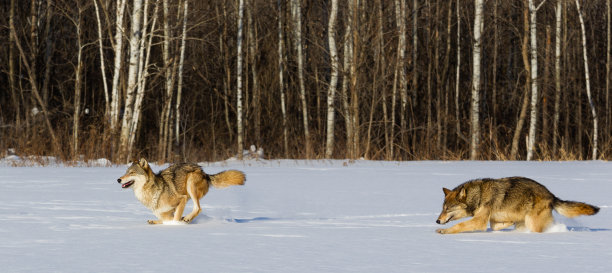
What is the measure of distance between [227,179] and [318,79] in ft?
53.4

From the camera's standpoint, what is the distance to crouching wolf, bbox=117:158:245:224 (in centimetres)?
818

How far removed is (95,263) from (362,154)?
1747 cm

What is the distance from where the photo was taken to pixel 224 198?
1136 cm

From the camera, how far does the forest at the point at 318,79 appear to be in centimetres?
2327

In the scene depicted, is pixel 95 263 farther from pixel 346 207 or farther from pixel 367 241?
pixel 346 207

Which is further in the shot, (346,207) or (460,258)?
(346,207)

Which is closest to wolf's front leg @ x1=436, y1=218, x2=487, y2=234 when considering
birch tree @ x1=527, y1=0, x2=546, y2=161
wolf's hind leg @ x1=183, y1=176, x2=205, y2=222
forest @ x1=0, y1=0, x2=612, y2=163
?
wolf's hind leg @ x1=183, y1=176, x2=205, y2=222

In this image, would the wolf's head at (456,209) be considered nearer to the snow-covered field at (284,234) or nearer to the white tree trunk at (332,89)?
the snow-covered field at (284,234)

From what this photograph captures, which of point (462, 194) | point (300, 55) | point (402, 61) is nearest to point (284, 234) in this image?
point (462, 194)

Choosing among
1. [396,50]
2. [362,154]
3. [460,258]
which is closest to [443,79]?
[396,50]

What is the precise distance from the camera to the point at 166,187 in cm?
821

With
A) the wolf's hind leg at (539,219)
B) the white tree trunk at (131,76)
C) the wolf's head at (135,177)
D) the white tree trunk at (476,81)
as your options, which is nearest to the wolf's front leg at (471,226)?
the wolf's hind leg at (539,219)

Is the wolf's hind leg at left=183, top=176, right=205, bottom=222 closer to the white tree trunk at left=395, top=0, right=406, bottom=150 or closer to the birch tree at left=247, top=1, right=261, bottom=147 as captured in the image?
the white tree trunk at left=395, top=0, right=406, bottom=150

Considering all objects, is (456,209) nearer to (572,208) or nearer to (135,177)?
(572,208)
